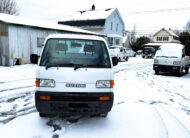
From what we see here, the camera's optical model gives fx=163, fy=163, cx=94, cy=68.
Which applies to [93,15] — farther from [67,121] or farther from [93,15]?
[67,121]

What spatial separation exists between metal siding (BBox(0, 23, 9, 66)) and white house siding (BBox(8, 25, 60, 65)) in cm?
30

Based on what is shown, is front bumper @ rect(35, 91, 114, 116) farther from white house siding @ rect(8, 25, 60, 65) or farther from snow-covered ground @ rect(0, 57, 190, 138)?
white house siding @ rect(8, 25, 60, 65)

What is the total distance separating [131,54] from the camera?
32875 mm

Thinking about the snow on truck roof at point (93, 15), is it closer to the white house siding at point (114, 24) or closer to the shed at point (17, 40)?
the white house siding at point (114, 24)

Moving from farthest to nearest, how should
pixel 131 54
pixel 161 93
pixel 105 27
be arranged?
pixel 131 54
pixel 105 27
pixel 161 93

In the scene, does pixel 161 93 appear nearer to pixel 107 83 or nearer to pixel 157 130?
pixel 157 130

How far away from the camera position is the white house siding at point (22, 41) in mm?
12781

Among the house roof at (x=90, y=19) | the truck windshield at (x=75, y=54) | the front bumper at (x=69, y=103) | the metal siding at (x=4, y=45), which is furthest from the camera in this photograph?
the house roof at (x=90, y=19)

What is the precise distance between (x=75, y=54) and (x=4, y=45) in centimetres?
1098

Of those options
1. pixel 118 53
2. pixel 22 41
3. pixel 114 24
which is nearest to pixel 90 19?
pixel 114 24

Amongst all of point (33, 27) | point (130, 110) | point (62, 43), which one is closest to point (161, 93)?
point (130, 110)

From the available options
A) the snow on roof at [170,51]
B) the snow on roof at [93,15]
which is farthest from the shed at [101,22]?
the snow on roof at [170,51]

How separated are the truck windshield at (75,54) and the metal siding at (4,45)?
1042 cm

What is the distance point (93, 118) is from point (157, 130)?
1571 millimetres
